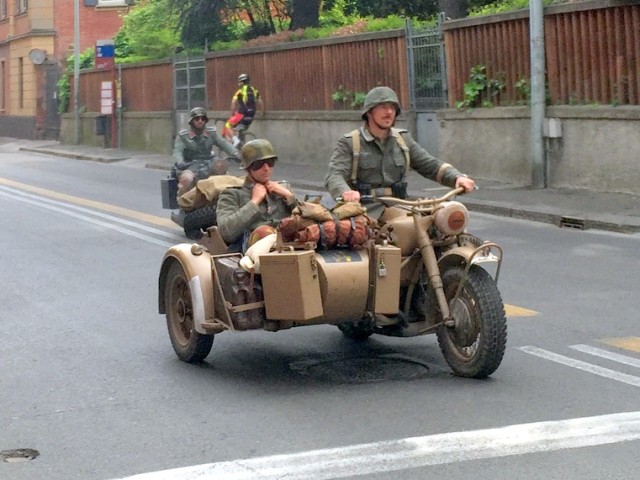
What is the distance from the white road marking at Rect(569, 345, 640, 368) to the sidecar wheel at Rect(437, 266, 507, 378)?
113 centimetres

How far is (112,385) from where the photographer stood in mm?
7535

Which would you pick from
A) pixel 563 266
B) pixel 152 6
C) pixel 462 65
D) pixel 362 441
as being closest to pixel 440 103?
pixel 462 65

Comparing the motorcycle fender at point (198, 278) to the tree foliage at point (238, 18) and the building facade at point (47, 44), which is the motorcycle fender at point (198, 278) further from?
the building facade at point (47, 44)

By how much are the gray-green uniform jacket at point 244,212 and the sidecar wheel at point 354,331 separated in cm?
93

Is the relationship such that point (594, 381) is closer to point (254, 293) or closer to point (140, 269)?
point (254, 293)

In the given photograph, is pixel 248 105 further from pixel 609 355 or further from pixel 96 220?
pixel 609 355

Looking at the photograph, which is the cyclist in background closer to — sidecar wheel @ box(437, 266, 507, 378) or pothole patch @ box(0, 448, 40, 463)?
sidecar wheel @ box(437, 266, 507, 378)

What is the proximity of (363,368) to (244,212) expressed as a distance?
1.25 metres

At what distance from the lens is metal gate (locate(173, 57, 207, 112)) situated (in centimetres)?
3253

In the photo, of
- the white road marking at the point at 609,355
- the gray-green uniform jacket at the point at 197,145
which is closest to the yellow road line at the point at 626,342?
the white road marking at the point at 609,355

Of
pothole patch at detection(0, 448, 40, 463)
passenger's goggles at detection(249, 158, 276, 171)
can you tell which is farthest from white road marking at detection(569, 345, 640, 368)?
pothole patch at detection(0, 448, 40, 463)

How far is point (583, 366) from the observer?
7.71m

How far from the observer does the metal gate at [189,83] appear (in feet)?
107

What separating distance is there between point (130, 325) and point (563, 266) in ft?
15.5
